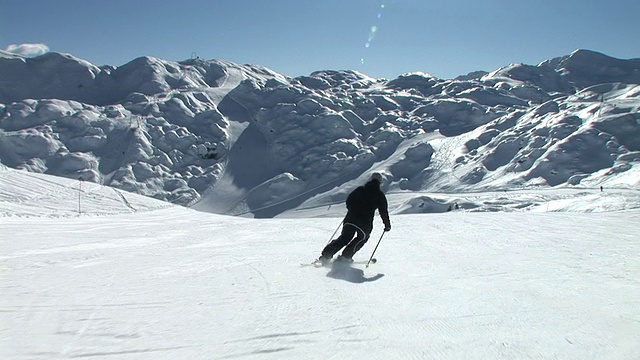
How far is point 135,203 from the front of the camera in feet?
81.1

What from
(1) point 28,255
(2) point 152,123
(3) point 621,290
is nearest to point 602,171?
(3) point 621,290

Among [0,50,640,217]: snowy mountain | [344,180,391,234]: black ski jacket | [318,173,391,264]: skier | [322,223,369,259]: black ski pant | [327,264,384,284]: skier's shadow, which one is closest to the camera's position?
[327,264,384,284]: skier's shadow

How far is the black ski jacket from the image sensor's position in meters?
7.28

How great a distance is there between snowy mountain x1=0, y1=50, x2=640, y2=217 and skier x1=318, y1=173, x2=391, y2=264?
6067cm

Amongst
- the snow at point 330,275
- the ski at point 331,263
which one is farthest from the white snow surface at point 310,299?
the ski at point 331,263

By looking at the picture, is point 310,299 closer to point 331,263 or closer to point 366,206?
point 331,263

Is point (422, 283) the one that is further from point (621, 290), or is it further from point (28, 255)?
point (28, 255)

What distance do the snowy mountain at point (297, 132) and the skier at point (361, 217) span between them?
60.7 m

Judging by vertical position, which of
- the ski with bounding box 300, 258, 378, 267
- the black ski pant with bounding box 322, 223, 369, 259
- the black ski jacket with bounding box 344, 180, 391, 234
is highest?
the black ski jacket with bounding box 344, 180, 391, 234

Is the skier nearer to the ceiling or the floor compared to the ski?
nearer to the ceiling

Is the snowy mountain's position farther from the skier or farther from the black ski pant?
the black ski pant

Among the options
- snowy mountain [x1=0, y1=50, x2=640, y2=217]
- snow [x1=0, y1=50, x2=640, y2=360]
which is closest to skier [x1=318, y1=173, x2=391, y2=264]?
snow [x1=0, y1=50, x2=640, y2=360]

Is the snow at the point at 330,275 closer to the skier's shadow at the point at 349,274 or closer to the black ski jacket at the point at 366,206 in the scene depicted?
the skier's shadow at the point at 349,274

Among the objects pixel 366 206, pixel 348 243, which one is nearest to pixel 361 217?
pixel 366 206
